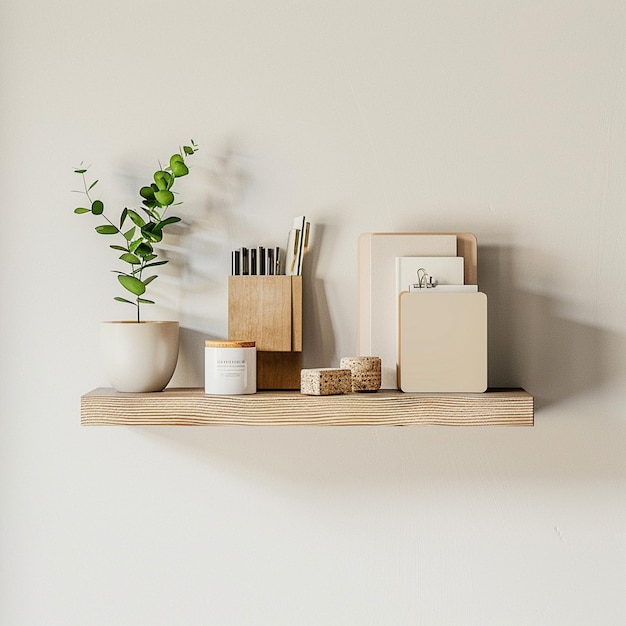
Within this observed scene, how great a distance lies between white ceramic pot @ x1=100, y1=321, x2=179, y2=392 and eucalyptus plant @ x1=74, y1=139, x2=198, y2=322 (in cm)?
4

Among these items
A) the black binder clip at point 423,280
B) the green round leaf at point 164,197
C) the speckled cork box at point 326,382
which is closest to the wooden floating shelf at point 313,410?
the speckled cork box at point 326,382

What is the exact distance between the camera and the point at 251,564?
95cm

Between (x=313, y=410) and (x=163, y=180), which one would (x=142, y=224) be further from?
(x=313, y=410)

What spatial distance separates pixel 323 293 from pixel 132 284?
237mm

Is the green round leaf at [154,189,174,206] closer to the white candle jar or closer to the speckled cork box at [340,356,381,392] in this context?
the white candle jar

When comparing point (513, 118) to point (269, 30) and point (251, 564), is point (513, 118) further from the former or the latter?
point (251, 564)

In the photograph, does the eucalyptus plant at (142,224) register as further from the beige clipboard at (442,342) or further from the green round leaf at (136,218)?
the beige clipboard at (442,342)

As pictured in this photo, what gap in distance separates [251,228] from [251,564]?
429 millimetres

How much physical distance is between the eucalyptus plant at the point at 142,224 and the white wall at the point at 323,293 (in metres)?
0.03

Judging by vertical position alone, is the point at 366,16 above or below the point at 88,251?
above
